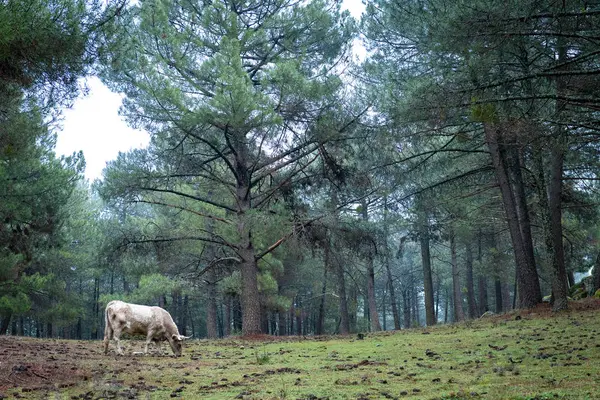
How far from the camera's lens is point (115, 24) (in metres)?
8.30

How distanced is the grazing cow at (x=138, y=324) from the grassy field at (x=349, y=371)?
0.46m

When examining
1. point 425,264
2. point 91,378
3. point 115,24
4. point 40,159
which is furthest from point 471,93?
point 425,264

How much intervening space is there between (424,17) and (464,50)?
5.19m

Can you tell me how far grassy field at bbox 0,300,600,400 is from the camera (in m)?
5.71

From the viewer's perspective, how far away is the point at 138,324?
36.2 ft

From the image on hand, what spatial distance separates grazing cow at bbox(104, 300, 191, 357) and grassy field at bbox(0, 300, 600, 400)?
0.46m

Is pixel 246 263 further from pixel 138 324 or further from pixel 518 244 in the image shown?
pixel 518 244

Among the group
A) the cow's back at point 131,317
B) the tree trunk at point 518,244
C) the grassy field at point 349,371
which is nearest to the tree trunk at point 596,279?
the tree trunk at point 518,244

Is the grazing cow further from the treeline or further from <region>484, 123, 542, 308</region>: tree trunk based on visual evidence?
<region>484, 123, 542, 308</region>: tree trunk

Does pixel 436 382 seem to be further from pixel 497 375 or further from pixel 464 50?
pixel 464 50

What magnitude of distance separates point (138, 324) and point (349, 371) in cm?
517

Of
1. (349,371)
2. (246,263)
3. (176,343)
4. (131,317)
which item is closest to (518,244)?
(246,263)

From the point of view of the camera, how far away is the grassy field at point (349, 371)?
225 inches

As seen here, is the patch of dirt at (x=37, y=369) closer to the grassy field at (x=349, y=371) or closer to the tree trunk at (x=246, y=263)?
the grassy field at (x=349, y=371)
